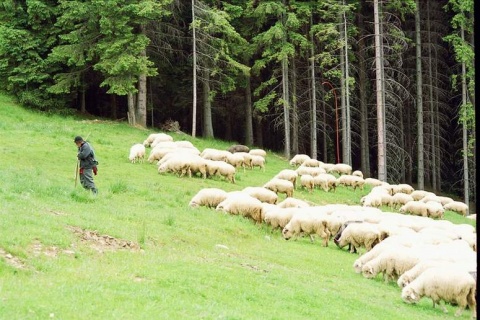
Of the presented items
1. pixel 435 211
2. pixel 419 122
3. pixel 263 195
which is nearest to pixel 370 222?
pixel 263 195

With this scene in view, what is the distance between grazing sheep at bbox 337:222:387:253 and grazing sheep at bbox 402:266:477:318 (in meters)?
4.73

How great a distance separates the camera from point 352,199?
2655 cm

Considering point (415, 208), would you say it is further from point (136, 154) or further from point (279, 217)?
point (136, 154)

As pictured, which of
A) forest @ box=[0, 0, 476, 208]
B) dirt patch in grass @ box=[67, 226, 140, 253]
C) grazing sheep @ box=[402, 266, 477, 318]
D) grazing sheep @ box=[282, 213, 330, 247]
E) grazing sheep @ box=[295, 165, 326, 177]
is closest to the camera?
grazing sheep @ box=[402, 266, 477, 318]

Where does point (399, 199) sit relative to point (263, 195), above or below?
below

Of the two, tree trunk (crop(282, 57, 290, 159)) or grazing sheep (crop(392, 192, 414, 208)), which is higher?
tree trunk (crop(282, 57, 290, 159))

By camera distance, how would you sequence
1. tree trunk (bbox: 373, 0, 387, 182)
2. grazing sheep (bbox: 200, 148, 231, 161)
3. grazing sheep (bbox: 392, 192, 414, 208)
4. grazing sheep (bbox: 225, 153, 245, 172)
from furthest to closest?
tree trunk (bbox: 373, 0, 387, 182) < grazing sheep (bbox: 225, 153, 245, 172) < grazing sheep (bbox: 200, 148, 231, 161) < grazing sheep (bbox: 392, 192, 414, 208)

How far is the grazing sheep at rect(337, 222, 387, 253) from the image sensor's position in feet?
51.3

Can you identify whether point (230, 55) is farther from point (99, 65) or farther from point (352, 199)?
point (352, 199)

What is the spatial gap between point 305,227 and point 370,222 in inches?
89.1

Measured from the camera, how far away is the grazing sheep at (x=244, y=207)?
17047mm

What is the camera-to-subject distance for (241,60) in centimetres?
4119

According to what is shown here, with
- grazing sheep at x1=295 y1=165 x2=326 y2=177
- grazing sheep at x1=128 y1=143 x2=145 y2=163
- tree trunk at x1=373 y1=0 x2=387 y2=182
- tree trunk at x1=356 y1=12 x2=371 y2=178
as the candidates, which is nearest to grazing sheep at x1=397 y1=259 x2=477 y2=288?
grazing sheep at x1=128 y1=143 x2=145 y2=163

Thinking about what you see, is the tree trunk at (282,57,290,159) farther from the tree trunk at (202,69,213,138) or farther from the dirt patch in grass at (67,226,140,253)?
the dirt patch in grass at (67,226,140,253)
